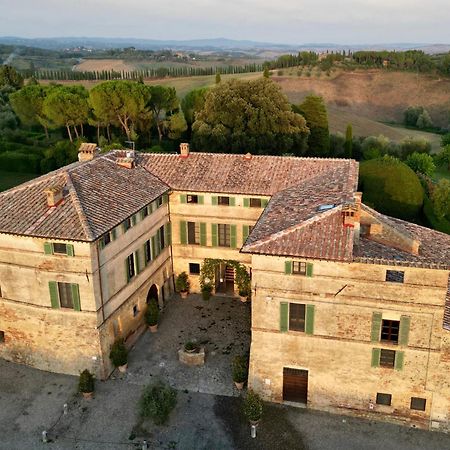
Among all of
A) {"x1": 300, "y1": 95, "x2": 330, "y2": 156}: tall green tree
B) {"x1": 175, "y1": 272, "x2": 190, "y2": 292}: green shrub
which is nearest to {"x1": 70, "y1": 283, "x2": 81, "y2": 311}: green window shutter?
{"x1": 175, "y1": 272, "x2": 190, "y2": 292}: green shrub

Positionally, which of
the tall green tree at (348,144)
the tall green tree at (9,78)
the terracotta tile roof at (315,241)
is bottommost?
the tall green tree at (348,144)

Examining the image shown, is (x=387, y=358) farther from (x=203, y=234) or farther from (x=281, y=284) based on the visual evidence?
(x=203, y=234)

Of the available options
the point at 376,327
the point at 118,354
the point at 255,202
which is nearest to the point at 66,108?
the point at 255,202

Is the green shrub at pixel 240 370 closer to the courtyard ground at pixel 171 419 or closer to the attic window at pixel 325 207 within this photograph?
the courtyard ground at pixel 171 419

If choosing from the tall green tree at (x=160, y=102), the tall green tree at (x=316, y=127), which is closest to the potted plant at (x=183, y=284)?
the tall green tree at (x=316, y=127)

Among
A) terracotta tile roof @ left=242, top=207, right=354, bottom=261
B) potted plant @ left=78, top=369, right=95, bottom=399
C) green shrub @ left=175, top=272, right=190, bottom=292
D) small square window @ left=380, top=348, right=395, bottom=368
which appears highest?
terracotta tile roof @ left=242, top=207, right=354, bottom=261

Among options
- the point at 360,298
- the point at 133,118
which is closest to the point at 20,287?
the point at 360,298

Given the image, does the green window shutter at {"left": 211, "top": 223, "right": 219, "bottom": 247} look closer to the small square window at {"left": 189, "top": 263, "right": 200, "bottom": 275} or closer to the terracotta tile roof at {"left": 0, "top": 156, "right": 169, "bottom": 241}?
the small square window at {"left": 189, "top": 263, "right": 200, "bottom": 275}
